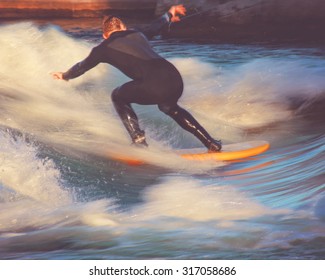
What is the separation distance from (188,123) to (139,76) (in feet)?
1.42

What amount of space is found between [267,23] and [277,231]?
1.62 meters

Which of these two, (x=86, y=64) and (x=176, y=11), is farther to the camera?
(x=176, y=11)

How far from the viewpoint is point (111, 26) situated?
637 centimetres

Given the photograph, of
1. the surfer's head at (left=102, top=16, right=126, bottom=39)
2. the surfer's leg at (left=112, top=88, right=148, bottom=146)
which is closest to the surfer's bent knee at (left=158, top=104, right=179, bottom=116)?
the surfer's leg at (left=112, top=88, right=148, bottom=146)

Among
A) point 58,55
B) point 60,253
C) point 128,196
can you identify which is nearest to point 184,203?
point 128,196

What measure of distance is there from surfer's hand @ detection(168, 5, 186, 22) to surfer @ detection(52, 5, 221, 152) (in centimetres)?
2

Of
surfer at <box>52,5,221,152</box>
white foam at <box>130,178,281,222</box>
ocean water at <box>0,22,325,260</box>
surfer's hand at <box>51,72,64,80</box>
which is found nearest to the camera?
ocean water at <box>0,22,325,260</box>

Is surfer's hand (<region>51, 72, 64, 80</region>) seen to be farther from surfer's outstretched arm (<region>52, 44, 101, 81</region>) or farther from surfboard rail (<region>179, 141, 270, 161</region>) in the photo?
surfboard rail (<region>179, 141, 270, 161</region>)

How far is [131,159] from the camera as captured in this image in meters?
6.35

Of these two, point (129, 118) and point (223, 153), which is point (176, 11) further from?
point (223, 153)

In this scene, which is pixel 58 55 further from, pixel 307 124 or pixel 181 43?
pixel 307 124

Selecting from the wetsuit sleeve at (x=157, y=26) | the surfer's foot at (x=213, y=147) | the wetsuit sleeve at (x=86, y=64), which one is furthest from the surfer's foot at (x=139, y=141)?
the wetsuit sleeve at (x=157, y=26)

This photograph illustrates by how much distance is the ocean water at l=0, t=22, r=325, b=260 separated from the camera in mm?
5871

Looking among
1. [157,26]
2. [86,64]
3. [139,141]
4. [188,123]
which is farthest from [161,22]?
[139,141]
